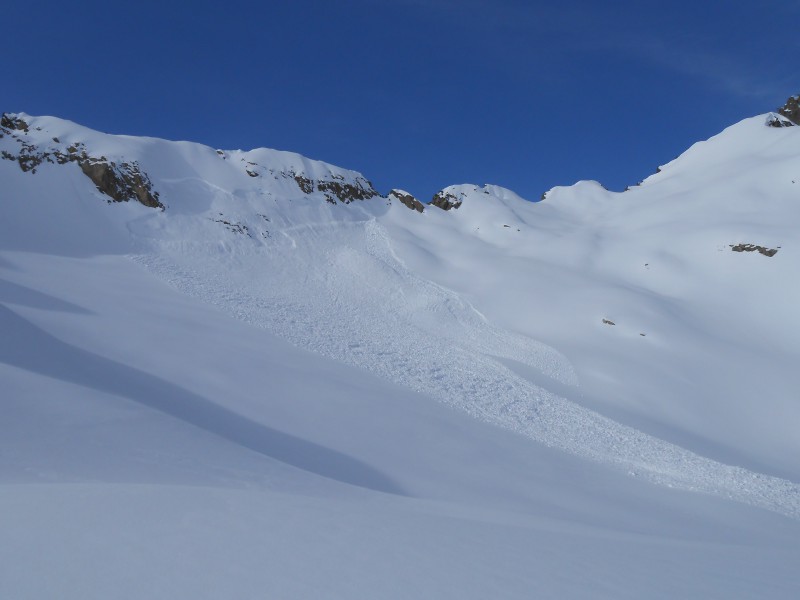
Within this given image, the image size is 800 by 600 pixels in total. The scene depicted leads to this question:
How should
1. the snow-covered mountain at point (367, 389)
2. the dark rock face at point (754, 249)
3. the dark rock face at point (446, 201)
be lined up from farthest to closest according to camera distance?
the dark rock face at point (446, 201)
the dark rock face at point (754, 249)
the snow-covered mountain at point (367, 389)

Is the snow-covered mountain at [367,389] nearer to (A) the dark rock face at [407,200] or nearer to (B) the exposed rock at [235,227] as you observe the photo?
(B) the exposed rock at [235,227]

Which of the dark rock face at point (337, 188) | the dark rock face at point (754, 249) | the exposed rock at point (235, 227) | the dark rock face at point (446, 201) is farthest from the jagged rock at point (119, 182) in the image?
the dark rock face at point (754, 249)

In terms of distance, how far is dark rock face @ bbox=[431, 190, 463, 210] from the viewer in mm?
46625

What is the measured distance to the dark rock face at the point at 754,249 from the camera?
105 feet

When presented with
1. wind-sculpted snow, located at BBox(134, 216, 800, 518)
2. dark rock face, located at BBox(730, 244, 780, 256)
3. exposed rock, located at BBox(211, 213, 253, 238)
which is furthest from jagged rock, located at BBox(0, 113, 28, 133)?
dark rock face, located at BBox(730, 244, 780, 256)

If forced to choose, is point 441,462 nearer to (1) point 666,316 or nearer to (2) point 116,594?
(2) point 116,594

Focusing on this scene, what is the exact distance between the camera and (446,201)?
47.2 meters

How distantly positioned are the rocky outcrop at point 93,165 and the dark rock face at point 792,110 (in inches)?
2827

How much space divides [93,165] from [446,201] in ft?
93.9

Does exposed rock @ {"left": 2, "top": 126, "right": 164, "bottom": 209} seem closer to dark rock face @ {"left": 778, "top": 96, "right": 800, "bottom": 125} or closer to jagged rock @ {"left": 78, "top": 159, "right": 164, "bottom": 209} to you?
jagged rock @ {"left": 78, "top": 159, "right": 164, "bottom": 209}

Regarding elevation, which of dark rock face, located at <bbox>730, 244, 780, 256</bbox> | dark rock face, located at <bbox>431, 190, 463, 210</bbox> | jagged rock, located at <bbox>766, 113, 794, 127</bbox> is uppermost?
jagged rock, located at <bbox>766, 113, 794, 127</bbox>

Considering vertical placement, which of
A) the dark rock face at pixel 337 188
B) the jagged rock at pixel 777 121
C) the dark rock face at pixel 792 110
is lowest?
the dark rock face at pixel 337 188

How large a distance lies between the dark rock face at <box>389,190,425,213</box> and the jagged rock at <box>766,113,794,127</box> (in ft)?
155

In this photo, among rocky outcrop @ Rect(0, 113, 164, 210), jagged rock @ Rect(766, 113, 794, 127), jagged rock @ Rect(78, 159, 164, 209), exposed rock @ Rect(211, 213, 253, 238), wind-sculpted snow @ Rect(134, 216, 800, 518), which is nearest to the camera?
wind-sculpted snow @ Rect(134, 216, 800, 518)
